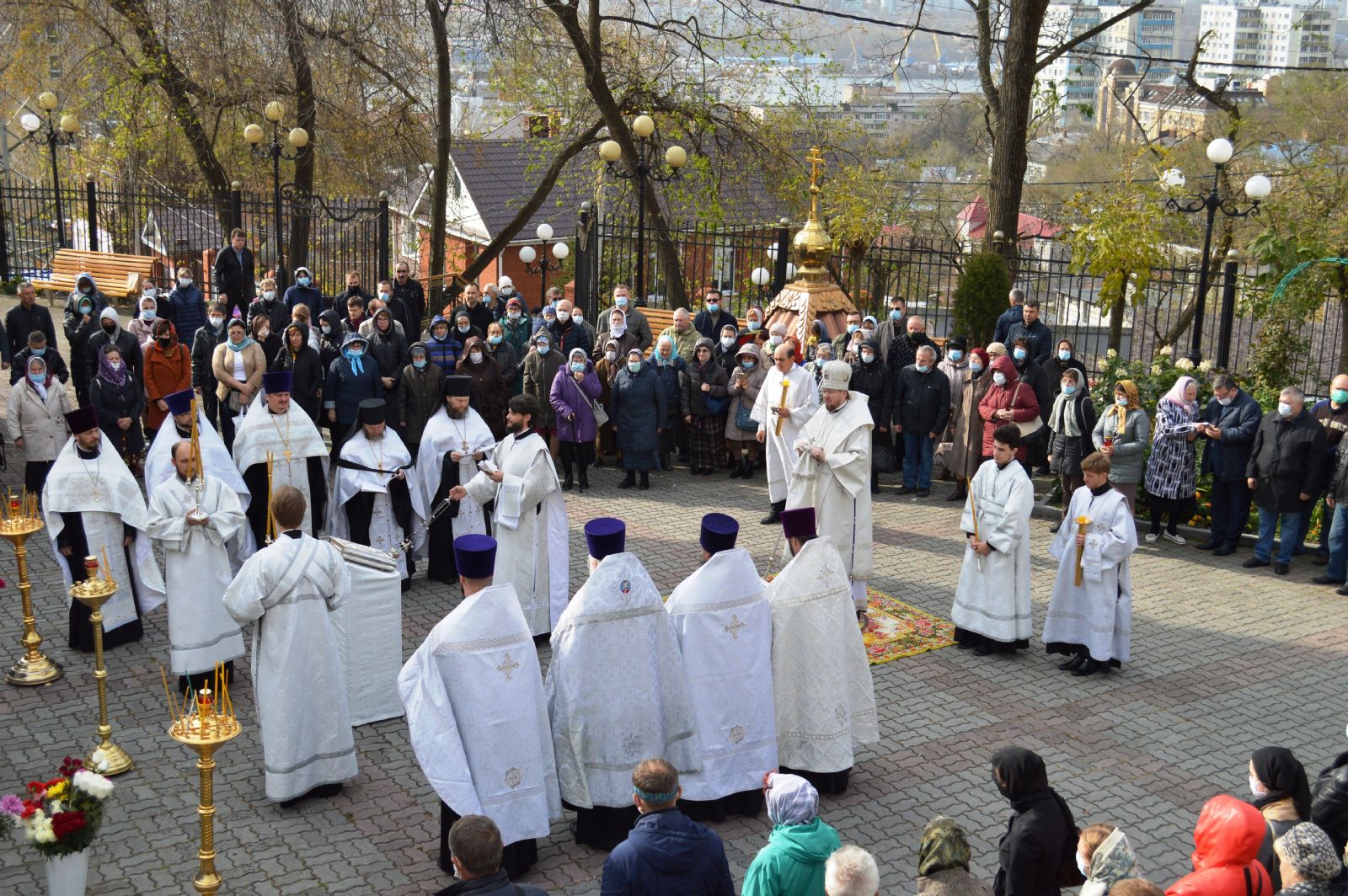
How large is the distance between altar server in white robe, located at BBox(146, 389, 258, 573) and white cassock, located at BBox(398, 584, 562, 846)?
3.21 meters

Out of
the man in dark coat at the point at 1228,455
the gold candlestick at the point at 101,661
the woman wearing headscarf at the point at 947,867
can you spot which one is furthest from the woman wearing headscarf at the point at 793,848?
the man in dark coat at the point at 1228,455

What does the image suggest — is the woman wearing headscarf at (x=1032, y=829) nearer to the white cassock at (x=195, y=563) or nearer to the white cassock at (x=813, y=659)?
the white cassock at (x=813, y=659)

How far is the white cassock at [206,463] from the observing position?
371 inches

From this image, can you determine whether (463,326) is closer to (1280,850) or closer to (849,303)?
(849,303)

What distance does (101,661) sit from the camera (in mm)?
7715

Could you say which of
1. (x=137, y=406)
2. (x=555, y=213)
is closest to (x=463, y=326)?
(x=137, y=406)

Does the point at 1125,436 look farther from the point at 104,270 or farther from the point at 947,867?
the point at 104,270

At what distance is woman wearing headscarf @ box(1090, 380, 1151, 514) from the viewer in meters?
12.6

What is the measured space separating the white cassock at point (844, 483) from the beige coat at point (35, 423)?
6.62 meters

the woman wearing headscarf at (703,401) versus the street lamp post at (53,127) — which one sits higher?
the street lamp post at (53,127)

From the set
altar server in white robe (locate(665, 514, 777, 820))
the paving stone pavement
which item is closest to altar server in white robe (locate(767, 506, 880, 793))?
altar server in white robe (locate(665, 514, 777, 820))

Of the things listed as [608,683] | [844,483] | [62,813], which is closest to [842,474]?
[844,483]

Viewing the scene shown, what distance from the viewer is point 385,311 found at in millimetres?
14148

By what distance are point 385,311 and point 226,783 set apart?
711 cm
